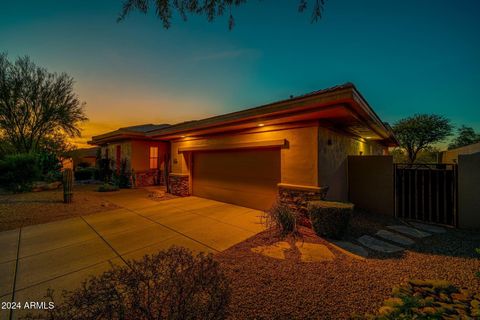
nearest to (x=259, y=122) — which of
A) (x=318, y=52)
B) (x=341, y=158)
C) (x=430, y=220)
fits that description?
(x=341, y=158)

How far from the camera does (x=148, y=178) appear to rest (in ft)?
40.7

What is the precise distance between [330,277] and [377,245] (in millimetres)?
1962

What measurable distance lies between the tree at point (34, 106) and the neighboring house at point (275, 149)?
36.7 feet

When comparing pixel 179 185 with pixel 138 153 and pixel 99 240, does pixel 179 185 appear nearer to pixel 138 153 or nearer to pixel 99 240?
pixel 138 153

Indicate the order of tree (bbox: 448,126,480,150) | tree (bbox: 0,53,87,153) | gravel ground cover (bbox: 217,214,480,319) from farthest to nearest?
tree (bbox: 448,126,480,150), tree (bbox: 0,53,87,153), gravel ground cover (bbox: 217,214,480,319)

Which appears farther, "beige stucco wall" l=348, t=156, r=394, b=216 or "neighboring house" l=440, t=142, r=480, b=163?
"neighboring house" l=440, t=142, r=480, b=163

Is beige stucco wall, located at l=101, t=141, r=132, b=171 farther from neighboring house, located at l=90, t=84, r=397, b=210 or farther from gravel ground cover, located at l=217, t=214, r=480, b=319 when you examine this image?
gravel ground cover, located at l=217, t=214, r=480, b=319

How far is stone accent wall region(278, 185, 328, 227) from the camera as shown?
489cm

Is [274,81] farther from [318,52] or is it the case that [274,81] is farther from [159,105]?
[159,105]

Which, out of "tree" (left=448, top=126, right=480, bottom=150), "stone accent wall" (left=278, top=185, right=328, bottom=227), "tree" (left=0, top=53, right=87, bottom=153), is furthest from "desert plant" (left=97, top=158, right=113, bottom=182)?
"tree" (left=448, top=126, right=480, bottom=150)

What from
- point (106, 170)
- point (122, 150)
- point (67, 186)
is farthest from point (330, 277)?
point (106, 170)

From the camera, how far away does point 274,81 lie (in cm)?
1057

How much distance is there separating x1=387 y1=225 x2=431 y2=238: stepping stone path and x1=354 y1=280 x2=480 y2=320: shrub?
234cm

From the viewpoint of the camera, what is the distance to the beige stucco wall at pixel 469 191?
15.4 ft
